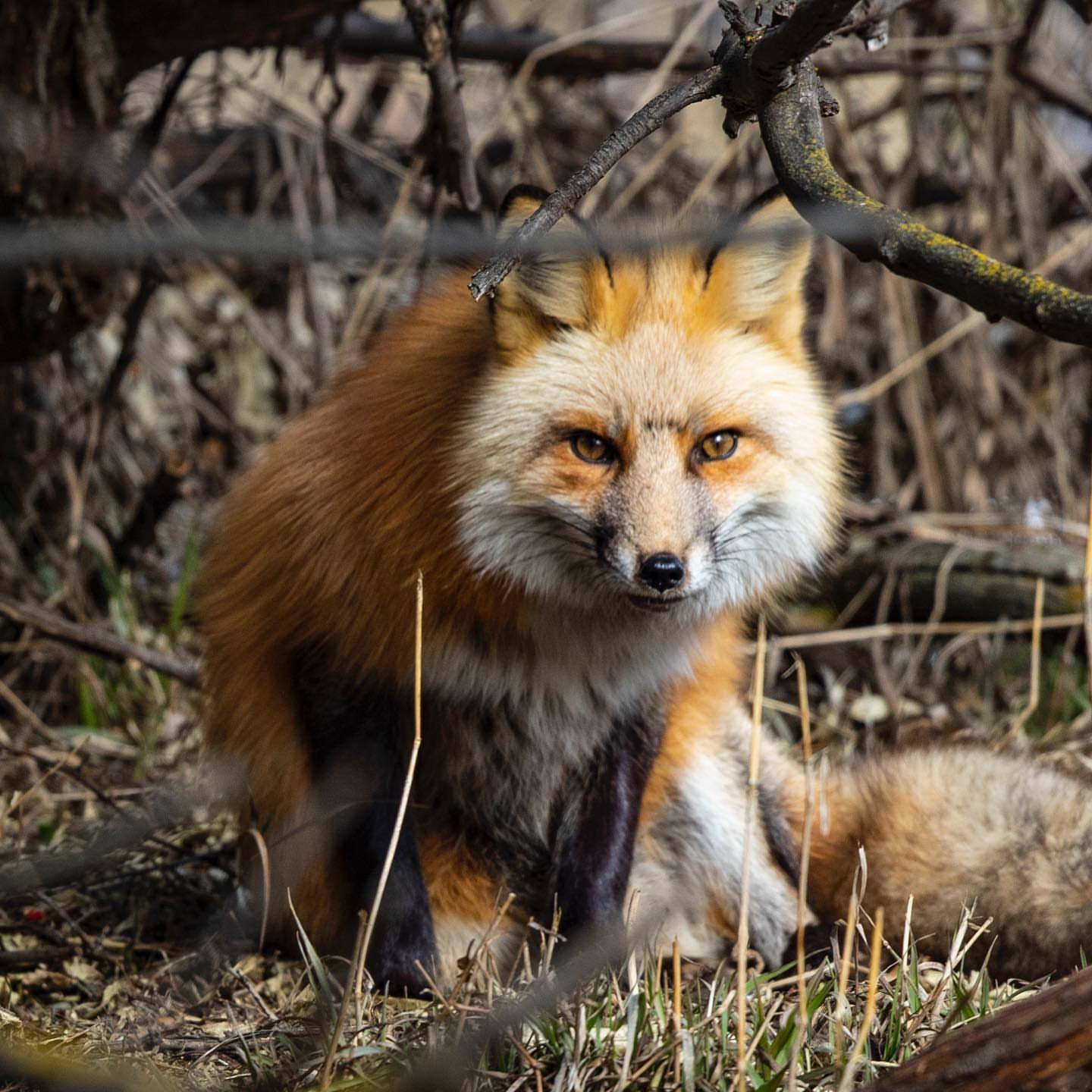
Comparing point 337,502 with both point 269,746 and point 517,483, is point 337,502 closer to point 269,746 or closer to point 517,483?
Answer: point 517,483

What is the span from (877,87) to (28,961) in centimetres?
829

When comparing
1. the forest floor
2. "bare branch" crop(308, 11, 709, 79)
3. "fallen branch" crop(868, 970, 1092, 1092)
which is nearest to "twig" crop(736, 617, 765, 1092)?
the forest floor

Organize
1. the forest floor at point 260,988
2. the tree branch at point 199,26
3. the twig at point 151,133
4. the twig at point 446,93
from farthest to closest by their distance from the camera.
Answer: the twig at point 151,133 < the tree branch at point 199,26 < the twig at point 446,93 < the forest floor at point 260,988

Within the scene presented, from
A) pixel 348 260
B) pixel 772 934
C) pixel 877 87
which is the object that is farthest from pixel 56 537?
pixel 877 87

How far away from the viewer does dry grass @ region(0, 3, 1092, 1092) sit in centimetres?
Result: 237

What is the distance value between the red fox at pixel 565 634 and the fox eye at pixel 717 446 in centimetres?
2

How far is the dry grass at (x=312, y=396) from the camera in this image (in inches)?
93.1

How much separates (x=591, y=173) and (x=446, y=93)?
202 centimetres

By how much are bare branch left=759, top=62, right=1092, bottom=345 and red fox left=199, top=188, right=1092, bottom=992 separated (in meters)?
0.63

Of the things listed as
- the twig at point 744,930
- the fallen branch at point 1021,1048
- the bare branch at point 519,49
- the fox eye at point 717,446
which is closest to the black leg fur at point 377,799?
the fox eye at point 717,446

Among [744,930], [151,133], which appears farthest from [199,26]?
[744,930]

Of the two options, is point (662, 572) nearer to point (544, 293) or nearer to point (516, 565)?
point (516, 565)

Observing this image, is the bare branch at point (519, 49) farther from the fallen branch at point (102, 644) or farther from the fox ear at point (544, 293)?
the fallen branch at point (102, 644)

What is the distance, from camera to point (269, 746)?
3.06 meters
